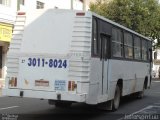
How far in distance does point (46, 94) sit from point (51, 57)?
1058mm

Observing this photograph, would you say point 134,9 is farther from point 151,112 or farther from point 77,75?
point 77,75

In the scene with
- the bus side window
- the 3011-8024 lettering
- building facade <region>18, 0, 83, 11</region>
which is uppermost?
building facade <region>18, 0, 83, 11</region>

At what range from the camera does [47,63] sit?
12.8 m

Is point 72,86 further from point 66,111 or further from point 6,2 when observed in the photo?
point 6,2

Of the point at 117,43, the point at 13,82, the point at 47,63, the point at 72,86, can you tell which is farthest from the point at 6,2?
the point at 72,86

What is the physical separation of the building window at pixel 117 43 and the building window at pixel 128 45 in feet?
2.34

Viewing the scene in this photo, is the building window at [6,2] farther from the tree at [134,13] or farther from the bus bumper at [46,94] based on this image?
the bus bumper at [46,94]

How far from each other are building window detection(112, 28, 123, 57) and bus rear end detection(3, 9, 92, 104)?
2735mm

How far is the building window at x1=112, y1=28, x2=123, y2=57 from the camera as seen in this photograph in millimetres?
15359

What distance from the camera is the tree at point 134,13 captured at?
4403cm

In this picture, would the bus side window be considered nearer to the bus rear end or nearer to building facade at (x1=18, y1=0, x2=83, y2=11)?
the bus rear end

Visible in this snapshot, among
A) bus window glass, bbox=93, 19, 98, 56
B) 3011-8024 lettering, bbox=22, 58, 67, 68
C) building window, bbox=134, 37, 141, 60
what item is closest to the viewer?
3011-8024 lettering, bbox=22, 58, 67, 68

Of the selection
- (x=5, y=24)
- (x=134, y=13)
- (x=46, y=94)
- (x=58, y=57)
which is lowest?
(x=46, y=94)

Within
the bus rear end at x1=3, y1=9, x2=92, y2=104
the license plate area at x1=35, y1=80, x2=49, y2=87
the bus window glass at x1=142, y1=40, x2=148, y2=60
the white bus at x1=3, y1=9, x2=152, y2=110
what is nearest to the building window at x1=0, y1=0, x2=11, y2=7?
the bus window glass at x1=142, y1=40, x2=148, y2=60
